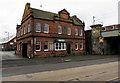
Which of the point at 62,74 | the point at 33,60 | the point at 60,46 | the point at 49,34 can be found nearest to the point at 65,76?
the point at 62,74

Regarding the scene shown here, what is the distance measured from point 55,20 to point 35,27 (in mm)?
5125

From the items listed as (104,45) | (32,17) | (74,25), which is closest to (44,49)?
(32,17)

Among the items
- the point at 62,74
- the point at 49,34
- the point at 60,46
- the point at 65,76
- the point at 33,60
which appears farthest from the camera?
the point at 60,46

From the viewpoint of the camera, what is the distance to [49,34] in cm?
2242

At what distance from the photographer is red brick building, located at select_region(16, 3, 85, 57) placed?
20.6 meters

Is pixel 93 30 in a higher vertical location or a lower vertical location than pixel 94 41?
higher

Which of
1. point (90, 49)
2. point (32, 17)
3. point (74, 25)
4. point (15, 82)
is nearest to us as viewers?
point (15, 82)

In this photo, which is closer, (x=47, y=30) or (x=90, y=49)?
(x=47, y=30)

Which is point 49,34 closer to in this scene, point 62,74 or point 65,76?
point 62,74

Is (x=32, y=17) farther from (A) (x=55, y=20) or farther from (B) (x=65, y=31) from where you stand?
(B) (x=65, y=31)

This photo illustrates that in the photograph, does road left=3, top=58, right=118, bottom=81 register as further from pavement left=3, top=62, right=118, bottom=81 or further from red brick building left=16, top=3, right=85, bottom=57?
red brick building left=16, top=3, right=85, bottom=57

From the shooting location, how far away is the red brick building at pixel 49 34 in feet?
67.5

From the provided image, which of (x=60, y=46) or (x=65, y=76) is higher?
(x=60, y=46)

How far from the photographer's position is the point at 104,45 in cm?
2828
